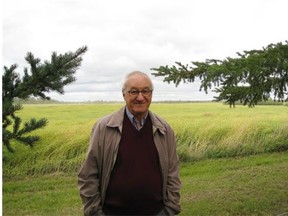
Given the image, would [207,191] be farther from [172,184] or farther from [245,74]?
[172,184]

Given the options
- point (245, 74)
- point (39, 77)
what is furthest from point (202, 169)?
point (39, 77)

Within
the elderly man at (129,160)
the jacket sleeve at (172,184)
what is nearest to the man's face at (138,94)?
the elderly man at (129,160)

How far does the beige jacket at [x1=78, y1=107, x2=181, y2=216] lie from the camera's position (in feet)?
8.48

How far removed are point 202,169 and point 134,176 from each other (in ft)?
25.3

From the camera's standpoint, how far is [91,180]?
2.64 m

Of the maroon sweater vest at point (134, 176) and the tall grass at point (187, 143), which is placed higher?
the maroon sweater vest at point (134, 176)

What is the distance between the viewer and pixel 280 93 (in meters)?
6.08

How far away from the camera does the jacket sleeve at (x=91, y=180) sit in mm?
2609

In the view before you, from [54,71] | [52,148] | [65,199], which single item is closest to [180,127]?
[52,148]

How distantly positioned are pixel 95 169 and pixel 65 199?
4.89m

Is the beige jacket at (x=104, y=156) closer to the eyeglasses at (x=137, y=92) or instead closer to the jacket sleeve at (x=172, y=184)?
the jacket sleeve at (x=172, y=184)

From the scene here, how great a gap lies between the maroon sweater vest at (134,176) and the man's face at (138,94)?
9cm

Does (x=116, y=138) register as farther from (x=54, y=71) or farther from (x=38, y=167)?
(x=38, y=167)

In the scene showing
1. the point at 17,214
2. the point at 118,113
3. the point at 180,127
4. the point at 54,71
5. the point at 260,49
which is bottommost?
the point at 17,214
